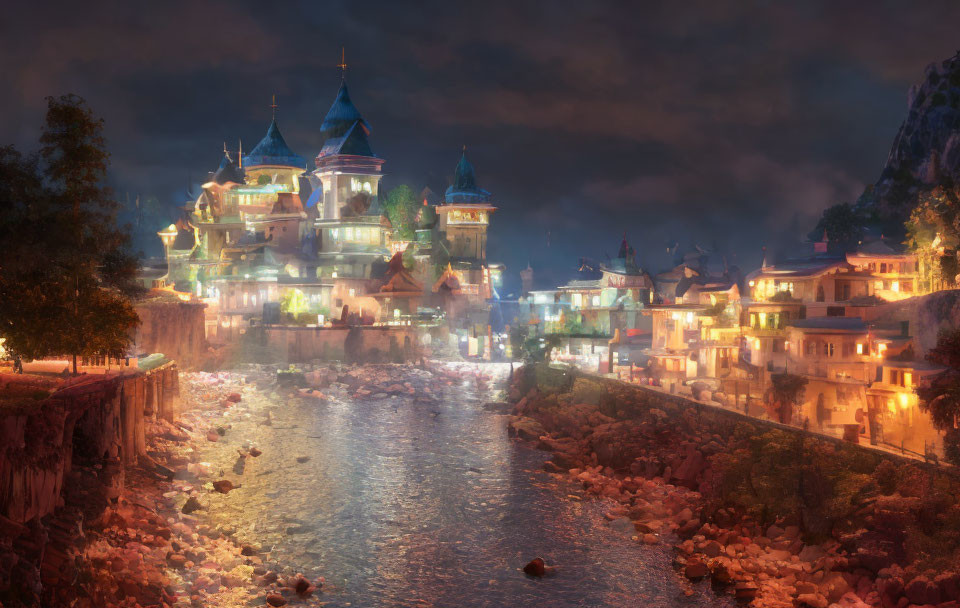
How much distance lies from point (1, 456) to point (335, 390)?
145 ft

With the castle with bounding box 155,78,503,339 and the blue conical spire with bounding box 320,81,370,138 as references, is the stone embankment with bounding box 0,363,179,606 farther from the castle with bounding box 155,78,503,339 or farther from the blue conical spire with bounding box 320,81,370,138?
the blue conical spire with bounding box 320,81,370,138

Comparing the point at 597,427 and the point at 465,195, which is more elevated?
the point at 465,195

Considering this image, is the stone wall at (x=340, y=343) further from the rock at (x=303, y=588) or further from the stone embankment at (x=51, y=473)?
the rock at (x=303, y=588)

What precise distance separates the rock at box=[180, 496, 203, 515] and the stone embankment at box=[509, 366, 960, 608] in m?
14.9

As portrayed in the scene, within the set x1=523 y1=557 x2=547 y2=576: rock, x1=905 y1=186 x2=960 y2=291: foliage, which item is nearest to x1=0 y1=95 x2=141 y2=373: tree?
x1=523 y1=557 x2=547 y2=576: rock

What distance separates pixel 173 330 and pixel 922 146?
6717 centimetres

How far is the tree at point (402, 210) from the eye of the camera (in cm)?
9269

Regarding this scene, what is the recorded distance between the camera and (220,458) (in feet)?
114

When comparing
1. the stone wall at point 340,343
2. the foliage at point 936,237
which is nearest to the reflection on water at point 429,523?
the stone wall at point 340,343

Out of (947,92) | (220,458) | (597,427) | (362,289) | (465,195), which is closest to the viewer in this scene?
(220,458)

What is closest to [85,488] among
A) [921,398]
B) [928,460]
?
[928,460]

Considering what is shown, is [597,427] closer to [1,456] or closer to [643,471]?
[643,471]

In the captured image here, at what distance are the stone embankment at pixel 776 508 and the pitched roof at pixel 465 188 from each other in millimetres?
55423

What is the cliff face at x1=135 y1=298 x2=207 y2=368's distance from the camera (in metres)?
57.2
